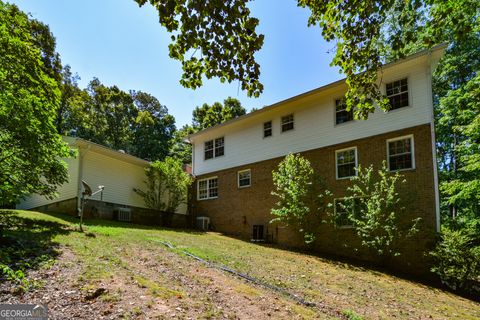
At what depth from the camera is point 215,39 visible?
4.09 m

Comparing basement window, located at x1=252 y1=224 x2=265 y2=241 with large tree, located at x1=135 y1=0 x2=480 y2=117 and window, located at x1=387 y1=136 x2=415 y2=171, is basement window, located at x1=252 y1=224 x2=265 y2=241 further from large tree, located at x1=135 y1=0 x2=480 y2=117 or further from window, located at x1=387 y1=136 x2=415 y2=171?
large tree, located at x1=135 y1=0 x2=480 y2=117

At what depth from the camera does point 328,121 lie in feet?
49.3

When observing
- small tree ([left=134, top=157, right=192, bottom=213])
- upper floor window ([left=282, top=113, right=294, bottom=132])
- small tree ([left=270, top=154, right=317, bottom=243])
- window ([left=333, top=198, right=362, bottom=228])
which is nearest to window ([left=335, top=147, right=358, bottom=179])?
window ([left=333, top=198, right=362, bottom=228])

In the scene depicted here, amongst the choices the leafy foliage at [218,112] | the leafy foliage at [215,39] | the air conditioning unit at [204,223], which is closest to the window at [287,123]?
the air conditioning unit at [204,223]

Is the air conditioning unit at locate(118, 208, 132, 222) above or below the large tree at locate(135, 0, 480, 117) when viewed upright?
below

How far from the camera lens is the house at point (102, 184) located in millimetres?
15539

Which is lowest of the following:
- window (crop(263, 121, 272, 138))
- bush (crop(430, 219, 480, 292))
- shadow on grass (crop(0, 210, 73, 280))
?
bush (crop(430, 219, 480, 292))

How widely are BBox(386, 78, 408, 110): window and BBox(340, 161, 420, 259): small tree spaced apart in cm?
273

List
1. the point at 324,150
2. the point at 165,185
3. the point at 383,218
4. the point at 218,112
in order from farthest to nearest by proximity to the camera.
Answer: the point at 218,112 → the point at 165,185 → the point at 324,150 → the point at 383,218

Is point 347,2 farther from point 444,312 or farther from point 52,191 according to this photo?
point 52,191

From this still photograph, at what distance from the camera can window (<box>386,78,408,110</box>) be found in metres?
12.9

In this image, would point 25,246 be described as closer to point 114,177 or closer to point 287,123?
point 114,177

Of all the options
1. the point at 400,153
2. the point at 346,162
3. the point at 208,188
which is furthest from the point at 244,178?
the point at 400,153

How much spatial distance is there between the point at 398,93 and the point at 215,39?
1134 centimetres
